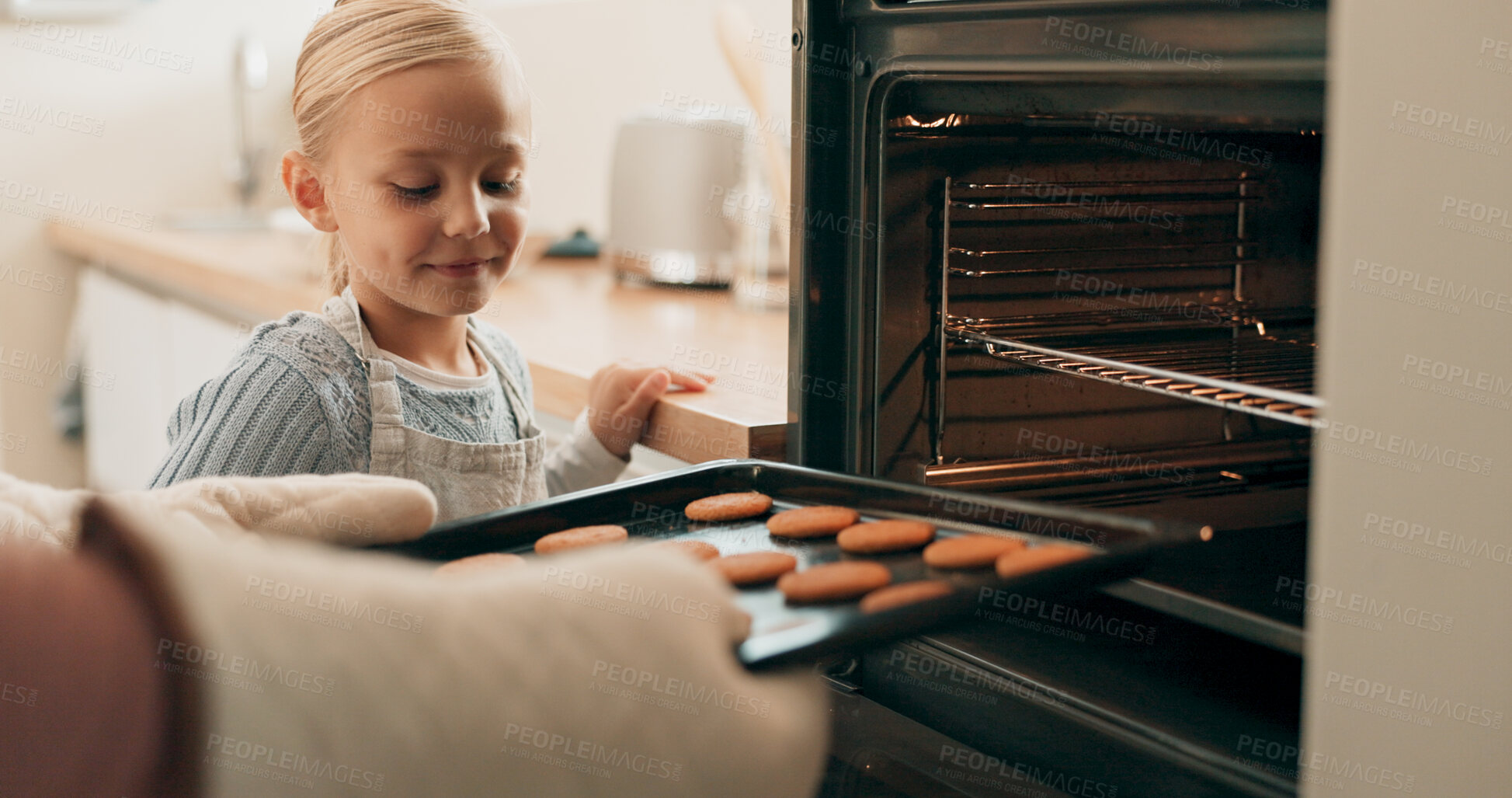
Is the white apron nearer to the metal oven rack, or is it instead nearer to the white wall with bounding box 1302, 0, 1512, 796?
the metal oven rack

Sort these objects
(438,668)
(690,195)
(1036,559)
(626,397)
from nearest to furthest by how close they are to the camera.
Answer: (438,668) → (1036,559) → (626,397) → (690,195)

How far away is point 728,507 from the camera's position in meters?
0.79

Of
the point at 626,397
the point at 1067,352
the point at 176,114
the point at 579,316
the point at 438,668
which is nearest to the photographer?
the point at 438,668

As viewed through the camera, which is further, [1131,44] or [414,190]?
[414,190]

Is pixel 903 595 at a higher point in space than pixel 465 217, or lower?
lower

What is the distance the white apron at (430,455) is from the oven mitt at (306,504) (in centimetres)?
33

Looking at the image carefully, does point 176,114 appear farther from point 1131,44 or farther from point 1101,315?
point 1131,44

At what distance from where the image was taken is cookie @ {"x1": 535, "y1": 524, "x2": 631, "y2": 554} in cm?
73

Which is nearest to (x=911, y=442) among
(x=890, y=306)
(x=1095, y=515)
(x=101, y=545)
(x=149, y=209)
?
(x=890, y=306)

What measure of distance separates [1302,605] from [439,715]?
0.54m

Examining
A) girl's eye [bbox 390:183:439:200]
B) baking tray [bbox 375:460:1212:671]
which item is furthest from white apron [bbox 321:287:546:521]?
baking tray [bbox 375:460:1212:671]

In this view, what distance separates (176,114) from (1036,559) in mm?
2691

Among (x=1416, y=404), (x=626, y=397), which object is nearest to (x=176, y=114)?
(x=626, y=397)

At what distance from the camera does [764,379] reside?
1.19 meters
